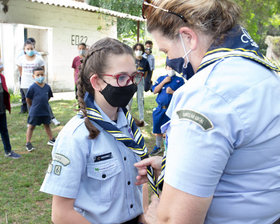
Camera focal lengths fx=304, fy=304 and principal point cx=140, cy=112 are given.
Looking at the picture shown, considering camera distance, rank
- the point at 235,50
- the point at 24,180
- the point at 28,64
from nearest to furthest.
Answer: the point at 235,50, the point at 24,180, the point at 28,64

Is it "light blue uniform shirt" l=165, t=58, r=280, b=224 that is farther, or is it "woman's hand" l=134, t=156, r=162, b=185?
"woman's hand" l=134, t=156, r=162, b=185

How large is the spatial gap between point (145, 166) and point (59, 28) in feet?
36.4

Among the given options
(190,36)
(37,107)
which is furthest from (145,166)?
(37,107)

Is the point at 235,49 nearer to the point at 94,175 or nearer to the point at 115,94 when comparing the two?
the point at 115,94

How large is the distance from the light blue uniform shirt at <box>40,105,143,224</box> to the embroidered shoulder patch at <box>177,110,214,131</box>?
0.74 m

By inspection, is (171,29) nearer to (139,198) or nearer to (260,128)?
(260,128)

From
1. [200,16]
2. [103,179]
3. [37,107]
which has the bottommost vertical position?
[37,107]

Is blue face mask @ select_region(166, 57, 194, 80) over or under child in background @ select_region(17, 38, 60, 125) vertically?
over

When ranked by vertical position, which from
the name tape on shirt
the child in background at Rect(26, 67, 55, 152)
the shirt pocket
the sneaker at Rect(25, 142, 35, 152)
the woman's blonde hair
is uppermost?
the woman's blonde hair

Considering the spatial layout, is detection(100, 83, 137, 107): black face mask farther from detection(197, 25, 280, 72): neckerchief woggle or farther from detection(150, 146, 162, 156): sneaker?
detection(150, 146, 162, 156): sneaker

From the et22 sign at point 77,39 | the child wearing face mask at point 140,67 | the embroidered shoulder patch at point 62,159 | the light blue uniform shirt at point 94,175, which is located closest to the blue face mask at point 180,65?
the light blue uniform shirt at point 94,175

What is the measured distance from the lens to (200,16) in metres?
1.16

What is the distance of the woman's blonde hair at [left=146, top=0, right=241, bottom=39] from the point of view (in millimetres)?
1169

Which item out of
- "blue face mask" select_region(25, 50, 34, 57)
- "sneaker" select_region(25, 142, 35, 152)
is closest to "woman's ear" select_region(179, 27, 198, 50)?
"sneaker" select_region(25, 142, 35, 152)
